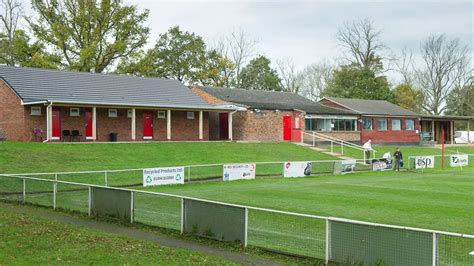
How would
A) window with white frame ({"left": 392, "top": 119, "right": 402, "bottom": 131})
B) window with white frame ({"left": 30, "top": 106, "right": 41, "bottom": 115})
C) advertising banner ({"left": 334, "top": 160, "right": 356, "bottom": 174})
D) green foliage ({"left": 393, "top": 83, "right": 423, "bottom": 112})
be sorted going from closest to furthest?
advertising banner ({"left": 334, "top": 160, "right": 356, "bottom": 174}) < window with white frame ({"left": 30, "top": 106, "right": 41, "bottom": 115}) < window with white frame ({"left": 392, "top": 119, "right": 402, "bottom": 131}) < green foliage ({"left": 393, "top": 83, "right": 423, "bottom": 112})

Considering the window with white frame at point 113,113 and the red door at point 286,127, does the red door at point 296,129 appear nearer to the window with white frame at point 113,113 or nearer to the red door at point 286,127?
the red door at point 286,127

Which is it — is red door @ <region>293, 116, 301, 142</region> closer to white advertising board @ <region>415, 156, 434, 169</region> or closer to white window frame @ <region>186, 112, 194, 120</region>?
white window frame @ <region>186, 112, 194, 120</region>

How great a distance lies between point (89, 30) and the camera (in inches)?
2264

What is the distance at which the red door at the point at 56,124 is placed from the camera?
112ft

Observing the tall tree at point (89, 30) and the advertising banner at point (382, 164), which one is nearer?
the advertising banner at point (382, 164)

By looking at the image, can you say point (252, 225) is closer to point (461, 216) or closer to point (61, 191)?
point (61, 191)

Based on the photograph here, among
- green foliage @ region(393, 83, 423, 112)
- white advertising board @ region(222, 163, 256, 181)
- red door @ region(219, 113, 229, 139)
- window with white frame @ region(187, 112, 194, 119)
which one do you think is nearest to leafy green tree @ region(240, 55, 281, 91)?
green foliage @ region(393, 83, 423, 112)

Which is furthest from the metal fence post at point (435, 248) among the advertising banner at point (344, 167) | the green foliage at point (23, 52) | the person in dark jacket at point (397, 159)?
the green foliage at point (23, 52)

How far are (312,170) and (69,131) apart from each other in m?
15.7

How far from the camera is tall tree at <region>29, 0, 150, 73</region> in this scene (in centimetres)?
5569

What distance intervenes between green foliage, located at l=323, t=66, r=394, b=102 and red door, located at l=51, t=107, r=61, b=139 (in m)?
49.8

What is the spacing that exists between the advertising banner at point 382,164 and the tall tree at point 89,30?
32.5 m

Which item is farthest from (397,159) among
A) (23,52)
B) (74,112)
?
(23,52)

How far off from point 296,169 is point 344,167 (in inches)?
144
